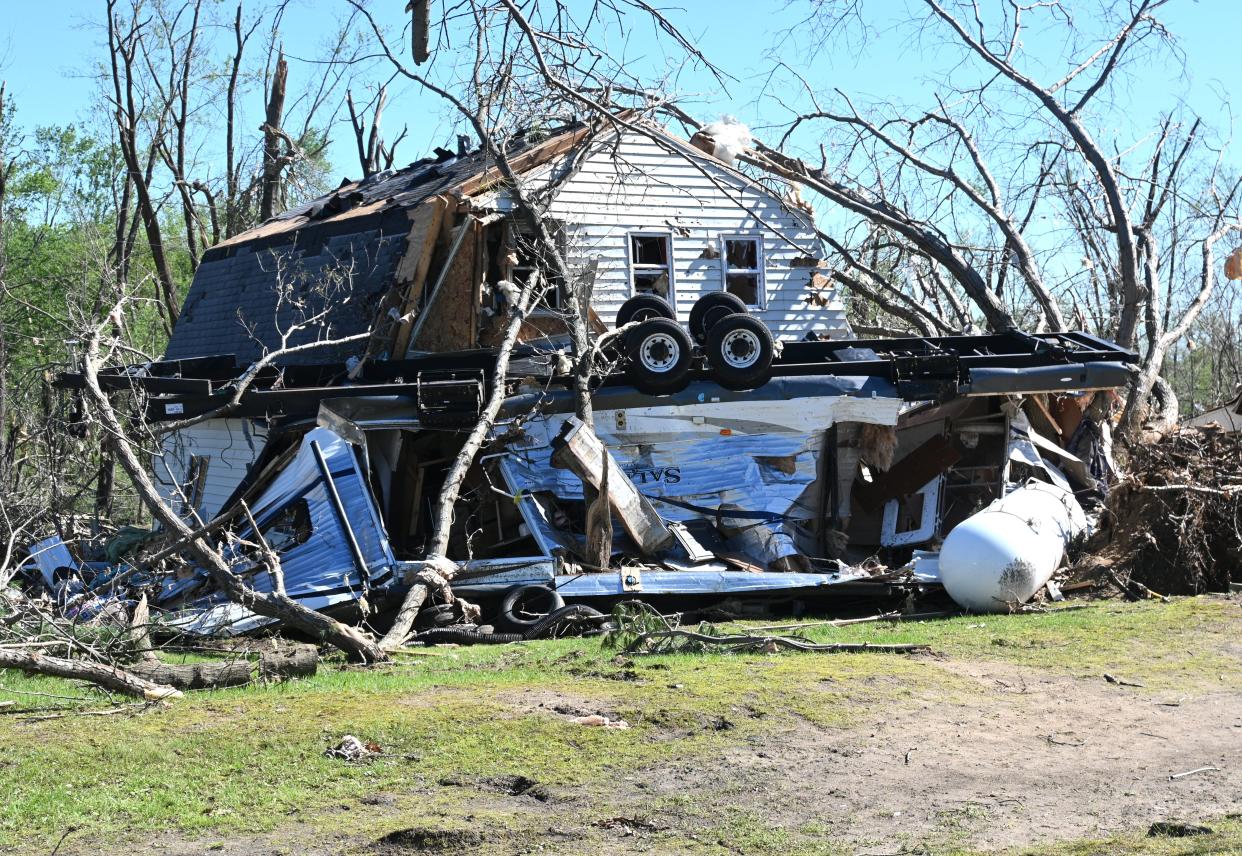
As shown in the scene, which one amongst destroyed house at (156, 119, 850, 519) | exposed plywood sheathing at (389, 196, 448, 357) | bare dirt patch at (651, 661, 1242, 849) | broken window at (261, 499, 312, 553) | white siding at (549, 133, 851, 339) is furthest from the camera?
white siding at (549, 133, 851, 339)

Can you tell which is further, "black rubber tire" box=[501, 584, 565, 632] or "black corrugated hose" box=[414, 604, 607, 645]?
"black rubber tire" box=[501, 584, 565, 632]

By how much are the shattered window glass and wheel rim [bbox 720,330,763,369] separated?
487 cm

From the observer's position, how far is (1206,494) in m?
12.6

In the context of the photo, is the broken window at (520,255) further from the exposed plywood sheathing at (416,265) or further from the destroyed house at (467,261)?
the exposed plywood sheathing at (416,265)

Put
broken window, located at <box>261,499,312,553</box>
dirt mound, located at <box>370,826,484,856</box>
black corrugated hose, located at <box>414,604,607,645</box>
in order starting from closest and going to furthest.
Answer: dirt mound, located at <box>370,826,484,856</box>, black corrugated hose, located at <box>414,604,607,645</box>, broken window, located at <box>261,499,312,553</box>

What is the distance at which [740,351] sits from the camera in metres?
13.9

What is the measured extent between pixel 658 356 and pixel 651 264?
5257 millimetres

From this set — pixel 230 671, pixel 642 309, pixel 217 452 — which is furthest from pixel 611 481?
pixel 217 452

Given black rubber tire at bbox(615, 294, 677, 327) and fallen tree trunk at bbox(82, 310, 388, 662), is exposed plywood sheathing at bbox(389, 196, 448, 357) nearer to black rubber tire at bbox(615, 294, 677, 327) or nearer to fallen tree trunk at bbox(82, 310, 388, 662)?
black rubber tire at bbox(615, 294, 677, 327)

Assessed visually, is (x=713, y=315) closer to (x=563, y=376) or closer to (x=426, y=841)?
(x=563, y=376)

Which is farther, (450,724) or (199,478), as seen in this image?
(199,478)

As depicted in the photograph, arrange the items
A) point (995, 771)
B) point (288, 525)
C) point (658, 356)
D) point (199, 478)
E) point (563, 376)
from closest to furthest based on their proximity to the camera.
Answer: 1. point (995, 771)
2. point (288, 525)
3. point (563, 376)
4. point (658, 356)
5. point (199, 478)

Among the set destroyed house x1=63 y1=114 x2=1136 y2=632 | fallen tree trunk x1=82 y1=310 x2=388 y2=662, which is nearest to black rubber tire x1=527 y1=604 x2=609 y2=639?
destroyed house x1=63 y1=114 x2=1136 y2=632

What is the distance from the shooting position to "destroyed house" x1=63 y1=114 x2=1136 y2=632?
476 inches
